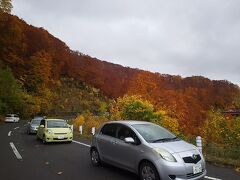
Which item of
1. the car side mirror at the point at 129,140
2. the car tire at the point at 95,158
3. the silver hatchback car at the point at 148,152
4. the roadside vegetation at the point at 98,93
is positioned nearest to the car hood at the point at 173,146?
the silver hatchback car at the point at 148,152

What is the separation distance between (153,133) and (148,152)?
3.85ft

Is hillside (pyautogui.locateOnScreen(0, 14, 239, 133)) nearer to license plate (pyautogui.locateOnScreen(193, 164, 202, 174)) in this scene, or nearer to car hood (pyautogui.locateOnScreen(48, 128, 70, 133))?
car hood (pyautogui.locateOnScreen(48, 128, 70, 133))

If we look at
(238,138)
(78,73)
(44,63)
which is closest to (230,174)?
(238,138)

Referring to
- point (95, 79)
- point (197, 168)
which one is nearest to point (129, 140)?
point (197, 168)

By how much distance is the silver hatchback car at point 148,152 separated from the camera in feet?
26.4

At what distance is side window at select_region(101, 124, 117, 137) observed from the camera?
10.7 m

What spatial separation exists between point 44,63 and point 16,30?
36.6 feet

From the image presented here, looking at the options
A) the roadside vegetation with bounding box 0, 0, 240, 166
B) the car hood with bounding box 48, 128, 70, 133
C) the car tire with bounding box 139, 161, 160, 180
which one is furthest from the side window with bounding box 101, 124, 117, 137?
the car hood with bounding box 48, 128, 70, 133

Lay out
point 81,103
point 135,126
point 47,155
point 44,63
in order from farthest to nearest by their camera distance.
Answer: point 81,103 → point 44,63 → point 47,155 → point 135,126

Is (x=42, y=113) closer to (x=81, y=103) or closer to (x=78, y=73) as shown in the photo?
(x=81, y=103)

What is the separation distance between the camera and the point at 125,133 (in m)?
9.99

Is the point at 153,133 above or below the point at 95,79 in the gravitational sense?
below

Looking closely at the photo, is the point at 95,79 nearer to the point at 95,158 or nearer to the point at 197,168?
the point at 95,158

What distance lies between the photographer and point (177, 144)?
8812 millimetres
